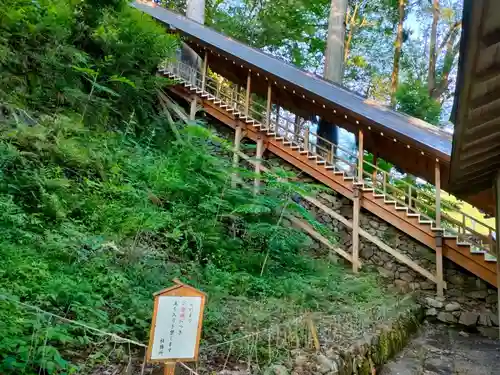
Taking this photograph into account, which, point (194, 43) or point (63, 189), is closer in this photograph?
point (63, 189)

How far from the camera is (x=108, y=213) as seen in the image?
18.1ft

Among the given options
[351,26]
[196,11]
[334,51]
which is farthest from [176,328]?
[351,26]

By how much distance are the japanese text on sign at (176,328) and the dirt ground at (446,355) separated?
10.9ft

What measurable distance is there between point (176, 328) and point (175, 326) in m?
0.02

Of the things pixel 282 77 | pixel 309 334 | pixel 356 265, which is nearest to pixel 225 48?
pixel 282 77

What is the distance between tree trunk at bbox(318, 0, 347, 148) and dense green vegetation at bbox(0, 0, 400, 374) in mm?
6066

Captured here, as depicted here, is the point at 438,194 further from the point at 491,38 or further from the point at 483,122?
the point at 491,38

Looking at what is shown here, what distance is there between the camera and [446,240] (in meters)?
9.62

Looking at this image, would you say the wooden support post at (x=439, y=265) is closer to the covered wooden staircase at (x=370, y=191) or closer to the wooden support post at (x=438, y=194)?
the covered wooden staircase at (x=370, y=191)

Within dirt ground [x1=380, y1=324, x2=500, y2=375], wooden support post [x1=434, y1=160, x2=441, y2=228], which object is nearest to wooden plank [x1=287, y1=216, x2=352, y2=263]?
wooden support post [x1=434, y1=160, x2=441, y2=228]

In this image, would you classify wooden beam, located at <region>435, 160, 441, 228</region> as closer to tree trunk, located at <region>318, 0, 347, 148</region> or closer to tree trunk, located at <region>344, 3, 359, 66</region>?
tree trunk, located at <region>318, 0, 347, 148</region>

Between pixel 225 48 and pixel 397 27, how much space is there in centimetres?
1051

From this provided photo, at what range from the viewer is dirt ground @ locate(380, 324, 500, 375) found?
5488 millimetres

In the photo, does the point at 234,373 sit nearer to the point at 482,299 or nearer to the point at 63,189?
the point at 63,189
